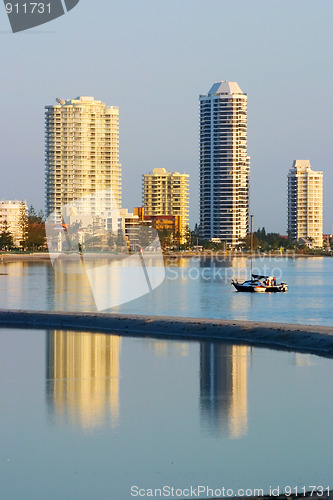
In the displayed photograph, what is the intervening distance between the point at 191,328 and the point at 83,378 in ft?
36.3

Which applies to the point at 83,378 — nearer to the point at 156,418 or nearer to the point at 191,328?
the point at 156,418

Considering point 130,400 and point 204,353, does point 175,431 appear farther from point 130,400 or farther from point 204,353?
point 204,353

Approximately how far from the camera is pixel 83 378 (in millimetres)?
24094

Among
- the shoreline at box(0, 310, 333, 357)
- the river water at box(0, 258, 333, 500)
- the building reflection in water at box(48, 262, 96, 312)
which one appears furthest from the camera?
the building reflection in water at box(48, 262, 96, 312)

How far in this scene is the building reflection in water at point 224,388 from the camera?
1798 cm

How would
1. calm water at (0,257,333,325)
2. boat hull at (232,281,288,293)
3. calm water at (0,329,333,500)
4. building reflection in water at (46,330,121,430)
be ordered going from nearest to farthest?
calm water at (0,329,333,500) < building reflection in water at (46,330,121,430) < calm water at (0,257,333,325) < boat hull at (232,281,288,293)

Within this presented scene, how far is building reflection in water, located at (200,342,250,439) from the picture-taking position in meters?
18.0

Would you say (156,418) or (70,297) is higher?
(156,418)

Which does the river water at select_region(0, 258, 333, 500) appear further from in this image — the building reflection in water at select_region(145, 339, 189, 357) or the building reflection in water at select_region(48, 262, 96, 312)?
the building reflection in water at select_region(48, 262, 96, 312)

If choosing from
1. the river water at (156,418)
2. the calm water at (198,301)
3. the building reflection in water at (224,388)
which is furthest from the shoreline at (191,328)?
the calm water at (198,301)

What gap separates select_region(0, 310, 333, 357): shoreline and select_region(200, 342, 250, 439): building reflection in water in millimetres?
1627

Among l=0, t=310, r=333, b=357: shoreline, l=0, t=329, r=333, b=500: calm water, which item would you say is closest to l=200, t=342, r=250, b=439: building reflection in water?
l=0, t=329, r=333, b=500: calm water

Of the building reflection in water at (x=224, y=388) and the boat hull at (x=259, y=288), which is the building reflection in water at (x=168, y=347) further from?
the boat hull at (x=259, y=288)

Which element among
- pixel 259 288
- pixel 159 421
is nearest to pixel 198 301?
pixel 259 288
